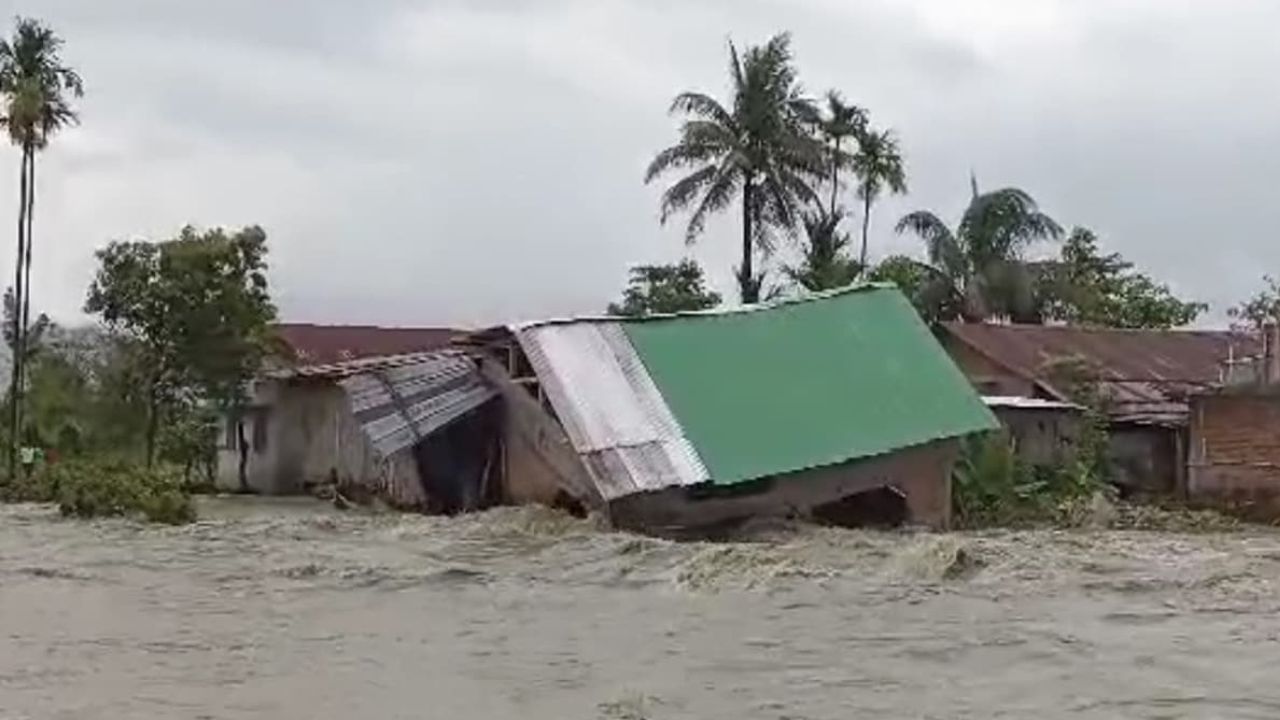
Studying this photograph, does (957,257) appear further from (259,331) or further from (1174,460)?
(259,331)

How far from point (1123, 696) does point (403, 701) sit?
4401 millimetres

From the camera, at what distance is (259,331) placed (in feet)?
113

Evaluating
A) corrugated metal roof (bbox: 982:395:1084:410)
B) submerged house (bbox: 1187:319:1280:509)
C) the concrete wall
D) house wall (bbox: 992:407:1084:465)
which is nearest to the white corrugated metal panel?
the concrete wall

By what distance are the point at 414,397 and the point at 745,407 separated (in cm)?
527

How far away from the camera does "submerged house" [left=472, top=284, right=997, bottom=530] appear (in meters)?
24.4

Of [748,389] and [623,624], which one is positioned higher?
[748,389]

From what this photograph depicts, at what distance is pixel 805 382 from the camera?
85.7 ft

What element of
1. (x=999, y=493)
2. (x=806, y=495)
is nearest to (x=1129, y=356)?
(x=999, y=493)

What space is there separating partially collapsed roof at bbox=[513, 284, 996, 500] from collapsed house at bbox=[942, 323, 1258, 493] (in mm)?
6997

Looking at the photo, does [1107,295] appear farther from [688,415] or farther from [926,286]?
[688,415]

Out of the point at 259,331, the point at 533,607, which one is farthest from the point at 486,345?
the point at 533,607

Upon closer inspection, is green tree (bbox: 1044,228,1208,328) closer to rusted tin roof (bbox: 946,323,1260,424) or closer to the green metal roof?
rusted tin roof (bbox: 946,323,1260,424)

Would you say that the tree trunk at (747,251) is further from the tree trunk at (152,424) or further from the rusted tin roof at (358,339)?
the tree trunk at (152,424)

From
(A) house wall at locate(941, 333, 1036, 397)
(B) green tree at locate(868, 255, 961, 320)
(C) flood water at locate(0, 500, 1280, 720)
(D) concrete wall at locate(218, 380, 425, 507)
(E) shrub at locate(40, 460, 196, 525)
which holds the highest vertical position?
(B) green tree at locate(868, 255, 961, 320)
